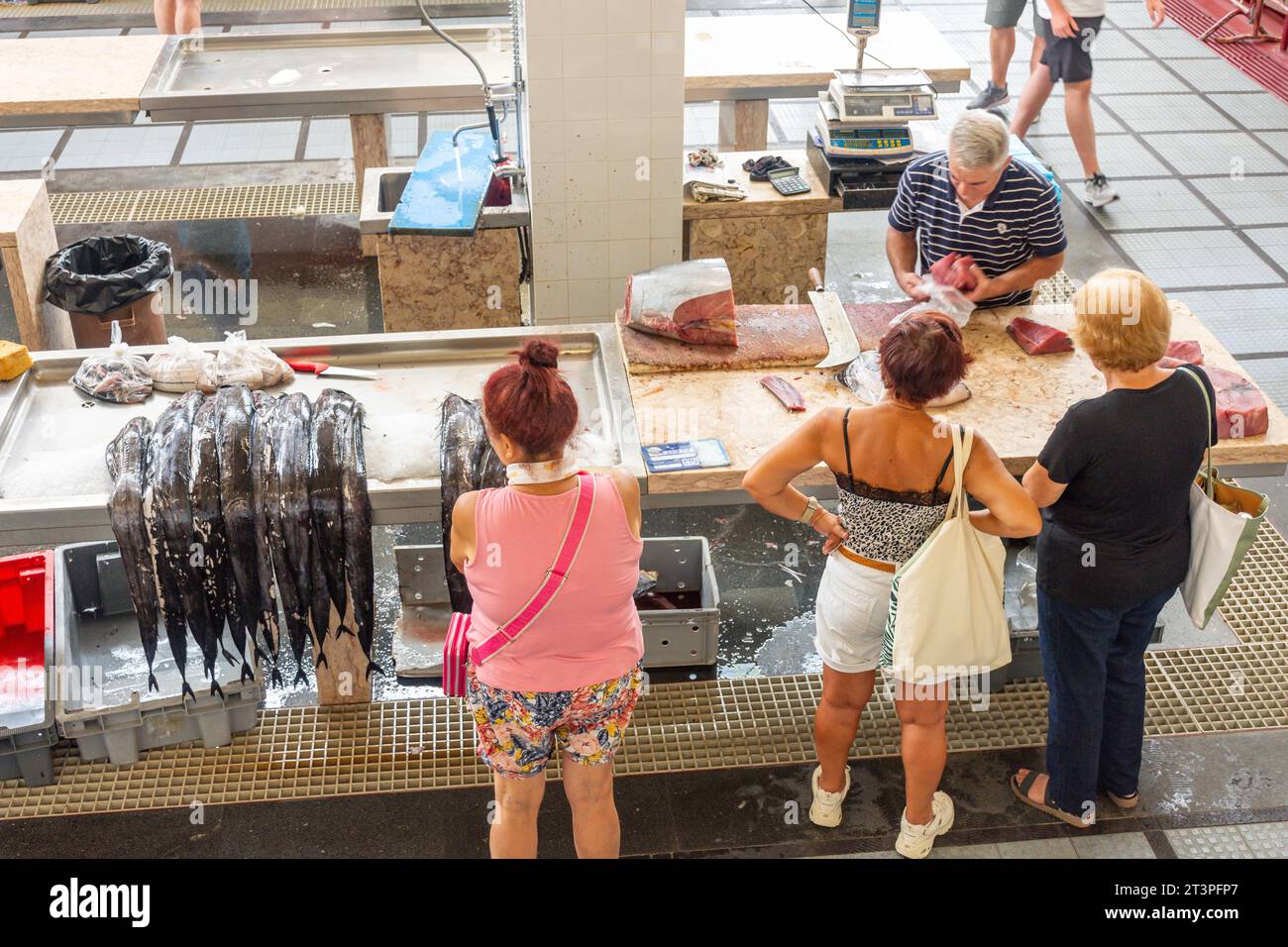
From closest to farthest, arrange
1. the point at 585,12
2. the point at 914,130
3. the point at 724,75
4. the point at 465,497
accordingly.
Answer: the point at 465,497 → the point at 585,12 → the point at 914,130 → the point at 724,75

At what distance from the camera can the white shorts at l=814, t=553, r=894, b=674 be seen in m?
3.24

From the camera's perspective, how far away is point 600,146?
15.0ft

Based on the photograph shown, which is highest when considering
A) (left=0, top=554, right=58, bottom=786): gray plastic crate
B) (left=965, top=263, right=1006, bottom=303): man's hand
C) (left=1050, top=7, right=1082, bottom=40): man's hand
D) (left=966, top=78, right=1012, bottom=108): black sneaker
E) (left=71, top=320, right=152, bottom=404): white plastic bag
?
(left=1050, top=7, right=1082, bottom=40): man's hand

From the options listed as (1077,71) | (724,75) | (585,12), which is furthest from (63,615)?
(1077,71)

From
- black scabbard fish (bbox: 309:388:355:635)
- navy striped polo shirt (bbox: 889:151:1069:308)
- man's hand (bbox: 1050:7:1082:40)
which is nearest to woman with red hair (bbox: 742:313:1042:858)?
black scabbard fish (bbox: 309:388:355:635)

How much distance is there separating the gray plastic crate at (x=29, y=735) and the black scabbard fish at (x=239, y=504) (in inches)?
26.2

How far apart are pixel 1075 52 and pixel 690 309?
4070 mm

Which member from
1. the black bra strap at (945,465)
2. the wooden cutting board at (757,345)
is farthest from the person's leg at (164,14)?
the black bra strap at (945,465)

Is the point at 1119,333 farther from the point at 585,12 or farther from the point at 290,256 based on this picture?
the point at 290,256

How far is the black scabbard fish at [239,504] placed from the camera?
340 centimetres

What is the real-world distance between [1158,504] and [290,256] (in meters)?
5.04

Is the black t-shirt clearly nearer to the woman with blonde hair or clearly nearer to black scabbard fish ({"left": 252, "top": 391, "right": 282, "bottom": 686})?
the woman with blonde hair

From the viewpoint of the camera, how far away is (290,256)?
6.91 meters

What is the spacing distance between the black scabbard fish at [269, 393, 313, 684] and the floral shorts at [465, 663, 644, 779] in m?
0.71
